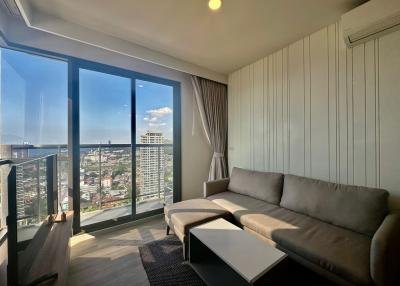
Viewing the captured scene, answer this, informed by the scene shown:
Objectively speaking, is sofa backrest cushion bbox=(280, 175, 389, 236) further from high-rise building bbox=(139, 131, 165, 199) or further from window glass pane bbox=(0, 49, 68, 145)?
window glass pane bbox=(0, 49, 68, 145)

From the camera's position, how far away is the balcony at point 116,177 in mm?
2285

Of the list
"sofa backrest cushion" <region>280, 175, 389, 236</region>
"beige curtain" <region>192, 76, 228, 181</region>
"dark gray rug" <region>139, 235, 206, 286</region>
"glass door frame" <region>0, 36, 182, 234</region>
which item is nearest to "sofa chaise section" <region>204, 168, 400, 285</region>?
"sofa backrest cushion" <region>280, 175, 389, 236</region>

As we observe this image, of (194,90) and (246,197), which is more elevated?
(194,90)

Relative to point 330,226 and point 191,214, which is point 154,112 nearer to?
point 191,214

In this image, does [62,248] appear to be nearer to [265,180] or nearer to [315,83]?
[265,180]

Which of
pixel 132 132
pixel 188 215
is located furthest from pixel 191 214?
pixel 132 132

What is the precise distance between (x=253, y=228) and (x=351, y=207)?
911mm

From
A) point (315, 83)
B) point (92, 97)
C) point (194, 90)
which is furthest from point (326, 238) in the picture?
point (92, 97)

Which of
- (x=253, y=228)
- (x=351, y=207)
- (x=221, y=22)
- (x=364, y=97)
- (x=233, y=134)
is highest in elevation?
(x=221, y=22)

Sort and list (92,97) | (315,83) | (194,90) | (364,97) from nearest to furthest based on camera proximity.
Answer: (364,97) < (315,83) < (92,97) < (194,90)

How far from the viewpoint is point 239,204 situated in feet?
7.56

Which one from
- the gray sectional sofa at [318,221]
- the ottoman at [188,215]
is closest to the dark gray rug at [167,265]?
the ottoman at [188,215]

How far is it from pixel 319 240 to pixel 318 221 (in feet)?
1.28

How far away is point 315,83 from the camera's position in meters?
2.21
